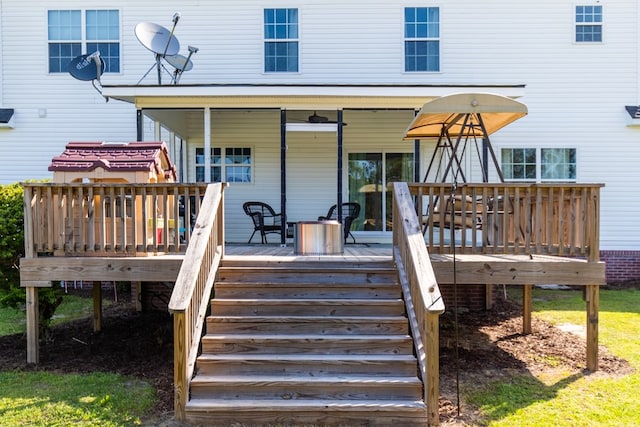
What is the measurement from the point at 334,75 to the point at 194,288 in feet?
22.7

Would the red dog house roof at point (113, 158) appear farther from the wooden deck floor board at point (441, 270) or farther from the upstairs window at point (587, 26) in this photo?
the upstairs window at point (587, 26)

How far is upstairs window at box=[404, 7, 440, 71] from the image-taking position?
33.1 ft

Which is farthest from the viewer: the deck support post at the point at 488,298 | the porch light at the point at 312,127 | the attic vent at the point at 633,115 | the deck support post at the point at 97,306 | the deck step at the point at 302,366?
the attic vent at the point at 633,115

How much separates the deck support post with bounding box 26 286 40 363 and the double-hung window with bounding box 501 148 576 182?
8.46 metres

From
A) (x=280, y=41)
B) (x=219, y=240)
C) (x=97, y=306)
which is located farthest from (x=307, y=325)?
(x=280, y=41)

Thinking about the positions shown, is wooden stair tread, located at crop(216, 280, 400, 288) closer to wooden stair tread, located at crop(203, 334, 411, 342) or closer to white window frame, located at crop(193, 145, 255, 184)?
wooden stair tread, located at crop(203, 334, 411, 342)

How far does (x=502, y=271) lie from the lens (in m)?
5.27

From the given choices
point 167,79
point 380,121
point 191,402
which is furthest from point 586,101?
point 191,402

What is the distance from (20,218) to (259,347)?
3398mm

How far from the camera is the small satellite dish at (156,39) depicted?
332 inches

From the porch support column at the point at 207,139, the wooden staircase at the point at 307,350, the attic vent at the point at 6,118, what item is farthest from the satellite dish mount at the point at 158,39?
the wooden staircase at the point at 307,350

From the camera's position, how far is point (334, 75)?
10086 mm

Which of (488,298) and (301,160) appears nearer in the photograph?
(488,298)

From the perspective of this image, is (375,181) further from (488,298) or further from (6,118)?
(6,118)
